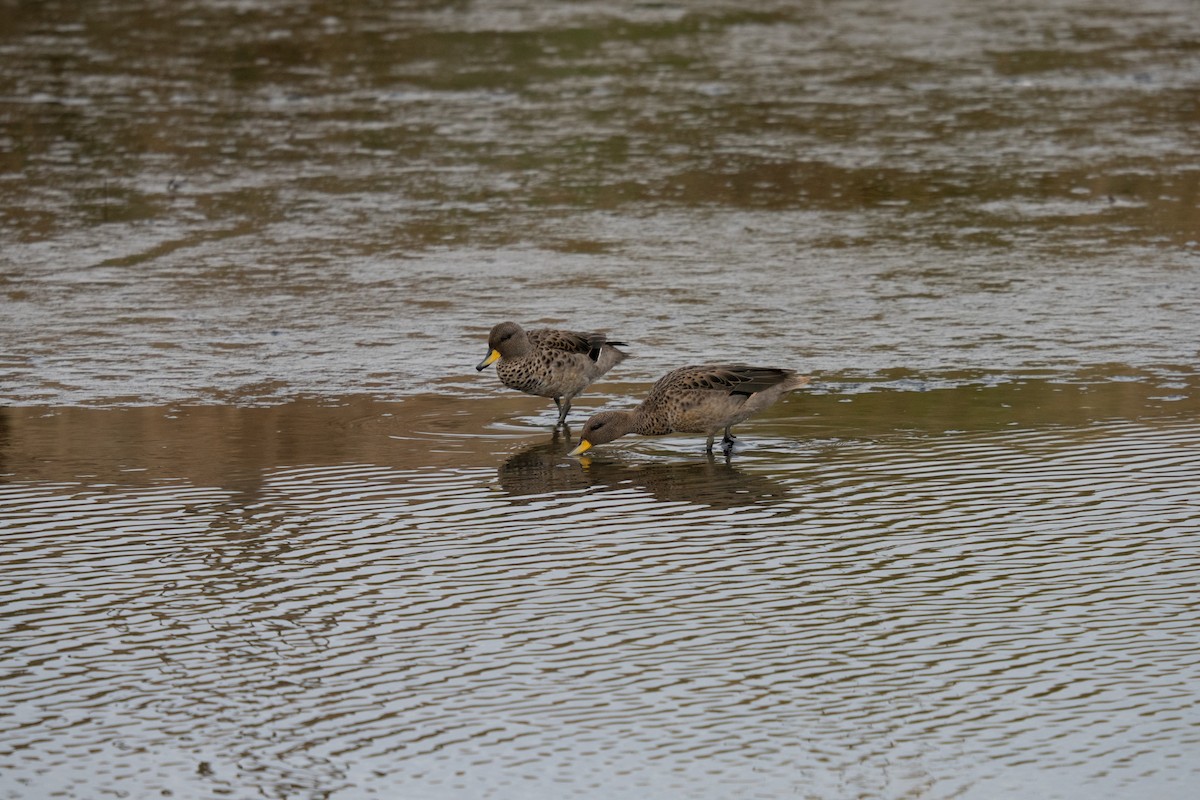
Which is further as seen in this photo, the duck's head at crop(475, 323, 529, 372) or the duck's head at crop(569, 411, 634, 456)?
the duck's head at crop(475, 323, 529, 372)

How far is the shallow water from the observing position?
5863 millimetres

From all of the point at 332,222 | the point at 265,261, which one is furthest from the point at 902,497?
the point at 332,222

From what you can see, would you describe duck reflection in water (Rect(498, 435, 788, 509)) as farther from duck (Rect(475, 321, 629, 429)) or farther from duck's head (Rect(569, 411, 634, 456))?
duck (Rect(475, 321, 629, 429))

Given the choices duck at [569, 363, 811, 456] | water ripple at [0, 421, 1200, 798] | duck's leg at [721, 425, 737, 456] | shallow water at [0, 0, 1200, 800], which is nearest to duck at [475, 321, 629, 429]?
shallow water at [0, 0, 1200, 800]

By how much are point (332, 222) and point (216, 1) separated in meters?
13.4

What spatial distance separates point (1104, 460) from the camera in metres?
8.81

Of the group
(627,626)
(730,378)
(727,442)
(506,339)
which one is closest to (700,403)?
(730,378)

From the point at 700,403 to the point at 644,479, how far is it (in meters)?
0.47

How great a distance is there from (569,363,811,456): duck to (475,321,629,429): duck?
58cm

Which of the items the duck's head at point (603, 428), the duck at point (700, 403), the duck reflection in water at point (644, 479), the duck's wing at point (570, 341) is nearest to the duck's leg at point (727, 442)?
the duck at point (700, 403)

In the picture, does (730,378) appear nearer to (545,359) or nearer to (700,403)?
(700,403)

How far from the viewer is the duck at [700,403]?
910cm

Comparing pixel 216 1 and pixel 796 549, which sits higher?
pixel 216 1

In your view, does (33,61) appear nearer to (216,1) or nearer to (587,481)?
(216,1)
